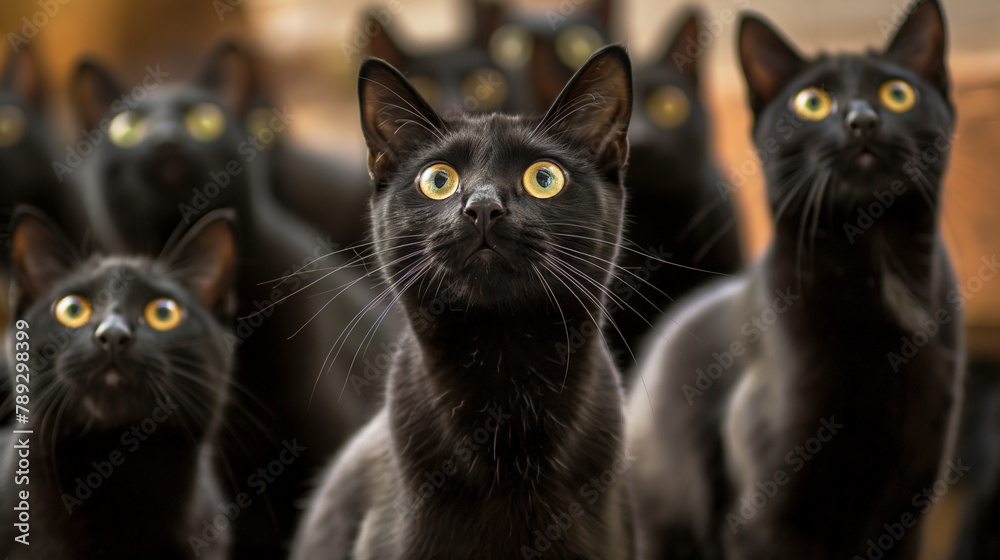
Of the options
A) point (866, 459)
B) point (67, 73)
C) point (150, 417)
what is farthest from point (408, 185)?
point (67, 73)

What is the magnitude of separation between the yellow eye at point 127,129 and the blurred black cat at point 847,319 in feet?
2.84

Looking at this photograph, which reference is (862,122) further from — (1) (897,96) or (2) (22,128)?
(2) (22,128)

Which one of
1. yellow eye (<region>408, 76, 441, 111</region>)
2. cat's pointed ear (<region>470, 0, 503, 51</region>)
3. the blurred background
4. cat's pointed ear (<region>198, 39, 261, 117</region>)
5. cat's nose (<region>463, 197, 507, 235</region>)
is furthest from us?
cat's pointed ear (<region>470, 0, 503, 51</region>)

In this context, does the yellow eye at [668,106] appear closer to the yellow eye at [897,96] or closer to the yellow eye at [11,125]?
the yellow eye at [897,96]

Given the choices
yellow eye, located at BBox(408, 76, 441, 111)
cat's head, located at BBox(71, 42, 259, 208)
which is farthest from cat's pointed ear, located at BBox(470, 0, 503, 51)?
cat's head, located at BBox(71, 42, 259, 208)

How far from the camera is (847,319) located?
3.54 feet

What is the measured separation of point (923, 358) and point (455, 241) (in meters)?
0.60

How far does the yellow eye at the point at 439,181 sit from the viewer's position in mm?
939

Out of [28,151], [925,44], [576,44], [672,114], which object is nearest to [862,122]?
[925,44]

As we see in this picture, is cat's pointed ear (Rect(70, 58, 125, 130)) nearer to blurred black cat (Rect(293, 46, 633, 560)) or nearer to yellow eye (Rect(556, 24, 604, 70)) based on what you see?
blurred black cat (Rect(293, 46, 633, 560))

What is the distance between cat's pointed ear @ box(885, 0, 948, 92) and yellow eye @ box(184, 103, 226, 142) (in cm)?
95

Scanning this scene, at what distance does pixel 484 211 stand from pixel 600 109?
0.21 meters

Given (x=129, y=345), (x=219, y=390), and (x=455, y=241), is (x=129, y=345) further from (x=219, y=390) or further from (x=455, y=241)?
(x=455, y=241)

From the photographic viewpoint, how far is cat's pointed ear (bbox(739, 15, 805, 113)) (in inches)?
43.4
